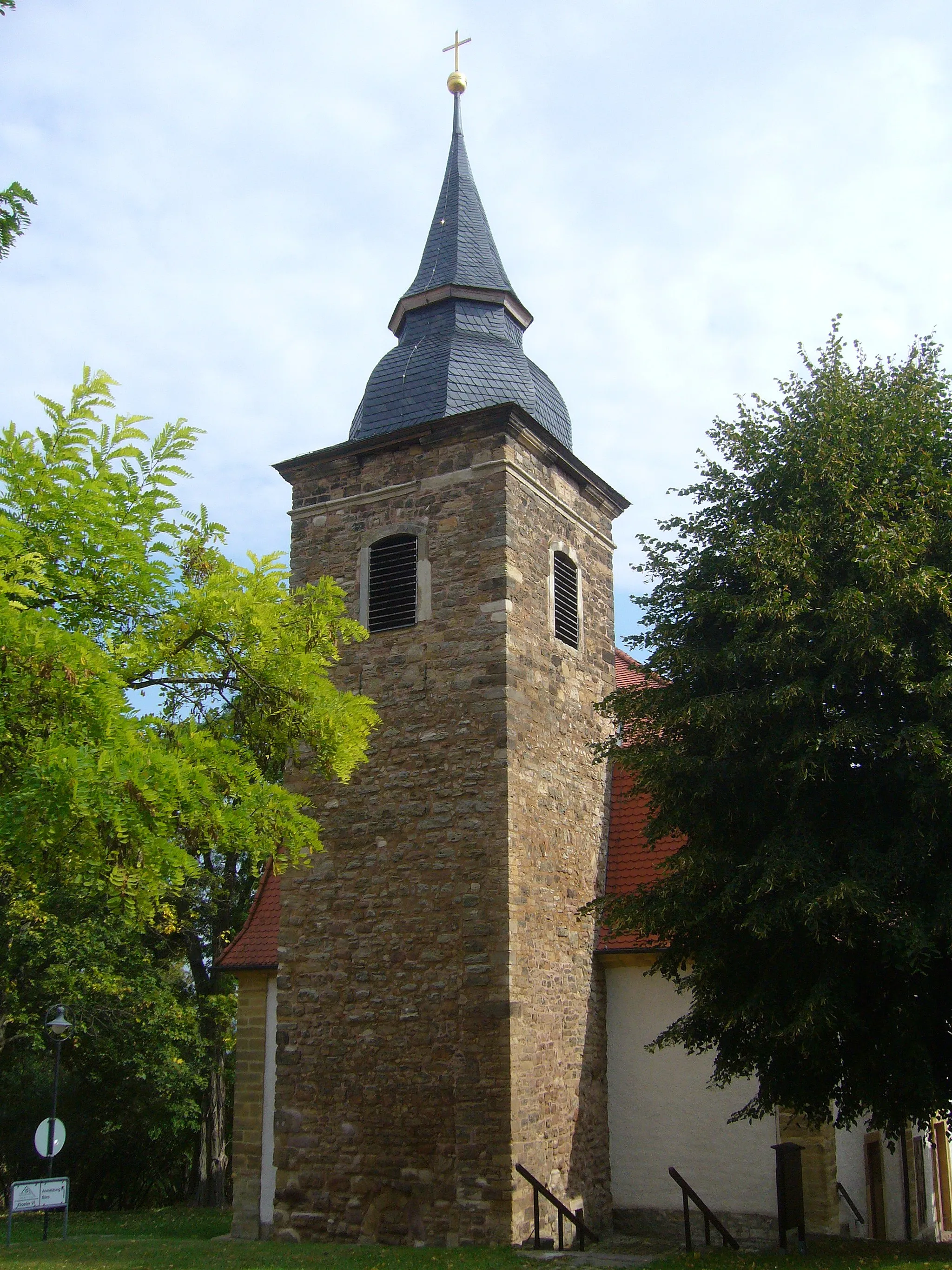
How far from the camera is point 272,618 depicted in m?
7.55

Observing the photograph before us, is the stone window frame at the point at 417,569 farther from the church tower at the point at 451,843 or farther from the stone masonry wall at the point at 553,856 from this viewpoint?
the stone masonry wall at the point at 553,856

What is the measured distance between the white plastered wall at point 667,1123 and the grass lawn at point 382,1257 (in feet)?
3.68

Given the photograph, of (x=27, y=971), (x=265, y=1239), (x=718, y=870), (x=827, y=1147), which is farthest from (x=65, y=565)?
(x=27, y=971)

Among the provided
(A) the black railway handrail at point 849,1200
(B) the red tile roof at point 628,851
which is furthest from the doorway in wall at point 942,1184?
(B) the red tile roof at point 628,851

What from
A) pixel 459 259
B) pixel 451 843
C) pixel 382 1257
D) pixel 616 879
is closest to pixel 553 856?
pixel 451 843

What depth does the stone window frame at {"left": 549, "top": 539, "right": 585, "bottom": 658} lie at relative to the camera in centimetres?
1419

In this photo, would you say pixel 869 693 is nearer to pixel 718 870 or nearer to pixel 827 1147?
pixel 718 870

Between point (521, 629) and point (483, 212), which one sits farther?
point (483, 212)

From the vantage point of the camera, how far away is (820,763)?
965cm

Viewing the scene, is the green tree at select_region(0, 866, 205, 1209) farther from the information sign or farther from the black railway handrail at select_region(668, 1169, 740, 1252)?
the black railway handrail at select_region(668, 1169, 740, 1252)

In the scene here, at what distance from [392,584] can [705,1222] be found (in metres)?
7.75

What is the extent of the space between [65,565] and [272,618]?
133cm

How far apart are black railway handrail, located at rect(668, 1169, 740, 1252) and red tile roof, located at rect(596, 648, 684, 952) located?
2.72 metres

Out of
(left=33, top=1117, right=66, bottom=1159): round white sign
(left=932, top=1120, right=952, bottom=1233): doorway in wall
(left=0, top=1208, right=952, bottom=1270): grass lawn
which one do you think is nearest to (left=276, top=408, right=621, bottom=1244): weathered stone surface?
(left=0, top=1208, right=952, bottom=1270): grass lawn
